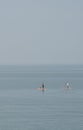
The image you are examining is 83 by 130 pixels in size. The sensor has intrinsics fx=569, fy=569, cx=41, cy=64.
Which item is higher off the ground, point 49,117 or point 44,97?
point 44,97

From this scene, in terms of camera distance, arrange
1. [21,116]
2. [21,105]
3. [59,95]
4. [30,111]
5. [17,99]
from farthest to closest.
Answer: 1. [59,95]
2. [17,99]
3. [21,105]
4. [30,111]
5. [21,116]

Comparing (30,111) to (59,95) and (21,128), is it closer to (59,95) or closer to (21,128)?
(21,128)

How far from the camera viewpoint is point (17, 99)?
348 ft

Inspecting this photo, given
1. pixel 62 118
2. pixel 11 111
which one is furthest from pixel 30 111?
pixel 62 118

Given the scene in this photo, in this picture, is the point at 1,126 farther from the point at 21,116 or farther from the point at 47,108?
the point at 47,108

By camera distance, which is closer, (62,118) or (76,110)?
(62,118)

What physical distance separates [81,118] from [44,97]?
32.1 metres

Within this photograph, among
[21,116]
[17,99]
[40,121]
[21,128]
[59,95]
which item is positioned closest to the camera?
[21,128]

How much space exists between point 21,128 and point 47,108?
2178 cm

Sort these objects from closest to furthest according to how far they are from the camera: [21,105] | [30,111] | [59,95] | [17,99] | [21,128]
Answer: [21,128] < [30,111] < [21,105] < [17,99] < [59,95]

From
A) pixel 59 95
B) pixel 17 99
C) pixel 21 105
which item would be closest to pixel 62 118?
pixel 21 105

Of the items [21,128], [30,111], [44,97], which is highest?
[44,97]

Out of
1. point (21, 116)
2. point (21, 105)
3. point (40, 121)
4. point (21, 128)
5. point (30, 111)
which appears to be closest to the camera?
point (21, 128)

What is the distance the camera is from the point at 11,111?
288 feet
